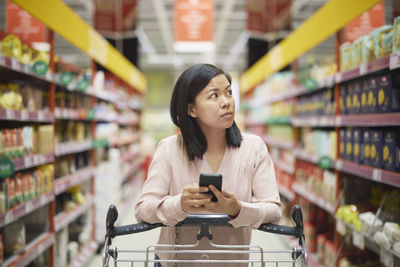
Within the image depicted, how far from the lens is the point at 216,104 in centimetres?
146

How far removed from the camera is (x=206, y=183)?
1171 millimetres

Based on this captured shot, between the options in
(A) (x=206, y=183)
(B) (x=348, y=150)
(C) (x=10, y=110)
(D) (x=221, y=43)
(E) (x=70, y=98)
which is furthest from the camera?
(D) (x=221, y=43)

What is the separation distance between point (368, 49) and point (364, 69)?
0.17 metres

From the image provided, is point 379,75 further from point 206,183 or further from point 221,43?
point 221,43

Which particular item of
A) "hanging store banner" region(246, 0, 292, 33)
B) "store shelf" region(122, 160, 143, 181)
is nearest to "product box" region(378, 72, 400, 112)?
"store shelf" region(122, 160, 143, 181)

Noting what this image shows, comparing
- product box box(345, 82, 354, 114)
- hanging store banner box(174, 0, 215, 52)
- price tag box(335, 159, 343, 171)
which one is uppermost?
hanging store banner box(174, 0, 215, 52)

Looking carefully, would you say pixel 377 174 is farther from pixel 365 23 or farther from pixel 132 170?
pixel 132 170

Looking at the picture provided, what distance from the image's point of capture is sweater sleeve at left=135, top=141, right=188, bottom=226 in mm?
1313

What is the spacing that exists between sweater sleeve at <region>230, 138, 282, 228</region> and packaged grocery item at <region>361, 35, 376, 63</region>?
67.2 inches

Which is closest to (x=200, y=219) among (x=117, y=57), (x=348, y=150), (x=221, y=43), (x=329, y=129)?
(x=348, y=150)

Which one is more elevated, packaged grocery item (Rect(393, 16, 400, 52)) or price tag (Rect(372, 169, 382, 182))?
packaged grocery item (Rect(393, 16, 400, 52))

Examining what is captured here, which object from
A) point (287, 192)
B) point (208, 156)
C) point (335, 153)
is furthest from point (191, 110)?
point (287, 192)

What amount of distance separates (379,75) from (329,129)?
183 cm

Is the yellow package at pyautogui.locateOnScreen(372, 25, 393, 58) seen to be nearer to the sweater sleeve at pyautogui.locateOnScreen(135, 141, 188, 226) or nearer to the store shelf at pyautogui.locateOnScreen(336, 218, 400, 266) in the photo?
the store shelf at pyautogui.locateOnScreen(336, 218, 400, 266)
